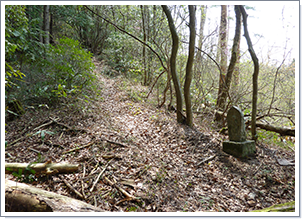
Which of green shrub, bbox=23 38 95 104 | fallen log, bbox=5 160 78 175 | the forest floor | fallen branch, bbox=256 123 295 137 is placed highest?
green shrub, bbox=23 38 95 104

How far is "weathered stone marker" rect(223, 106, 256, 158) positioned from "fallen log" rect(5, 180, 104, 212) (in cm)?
308

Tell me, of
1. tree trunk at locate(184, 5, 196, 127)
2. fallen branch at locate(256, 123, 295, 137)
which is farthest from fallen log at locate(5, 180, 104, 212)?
fallen branch at locate(256, 123, 295, 137)

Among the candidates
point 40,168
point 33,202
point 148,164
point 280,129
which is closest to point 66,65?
point 40,168

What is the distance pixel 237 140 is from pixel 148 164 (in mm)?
2113

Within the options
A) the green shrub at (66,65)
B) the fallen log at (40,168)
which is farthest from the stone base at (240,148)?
the green shrub at (66,65)

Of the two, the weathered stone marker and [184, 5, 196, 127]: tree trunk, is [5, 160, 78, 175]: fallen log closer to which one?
the weathered stone marker

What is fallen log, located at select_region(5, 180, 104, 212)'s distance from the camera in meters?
1.85

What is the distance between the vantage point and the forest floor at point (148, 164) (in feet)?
8.17

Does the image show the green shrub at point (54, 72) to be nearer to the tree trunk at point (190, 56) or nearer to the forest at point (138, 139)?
the forest at point (138, 139)

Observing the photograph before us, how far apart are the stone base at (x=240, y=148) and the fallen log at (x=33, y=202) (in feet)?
10.1

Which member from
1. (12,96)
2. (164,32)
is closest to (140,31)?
(164,32)

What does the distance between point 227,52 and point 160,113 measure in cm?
Answer: 333

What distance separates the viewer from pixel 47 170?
8.41 ft

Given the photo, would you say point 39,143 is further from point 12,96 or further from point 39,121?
point 12,96
